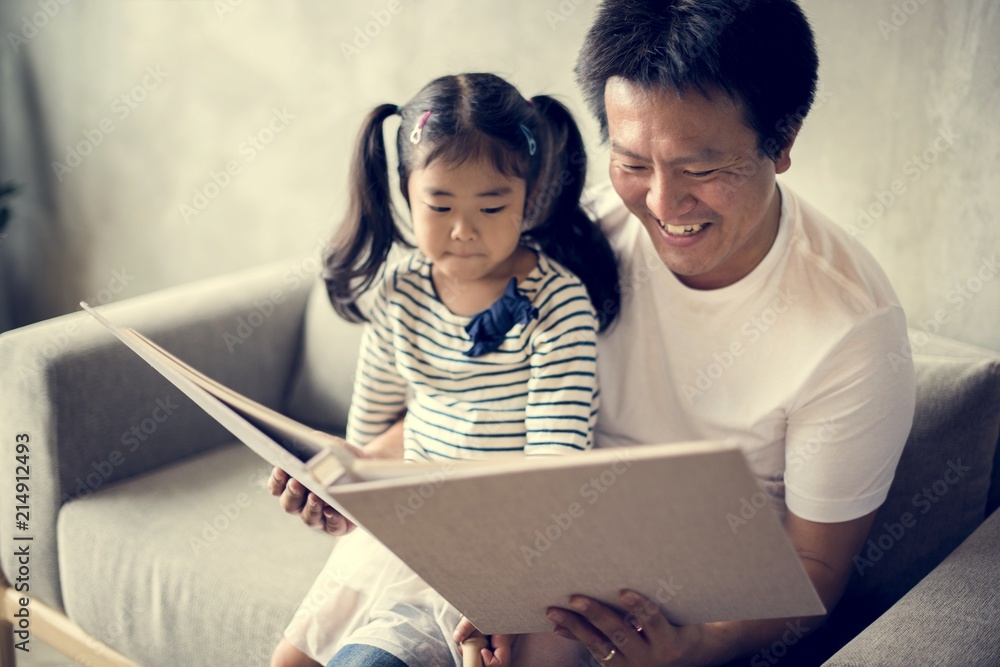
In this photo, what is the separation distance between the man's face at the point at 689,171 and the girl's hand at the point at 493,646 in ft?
1.80

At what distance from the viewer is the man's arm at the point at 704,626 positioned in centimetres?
99

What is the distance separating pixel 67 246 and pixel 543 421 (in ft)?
8.44

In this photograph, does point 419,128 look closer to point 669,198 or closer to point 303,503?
point 669,198

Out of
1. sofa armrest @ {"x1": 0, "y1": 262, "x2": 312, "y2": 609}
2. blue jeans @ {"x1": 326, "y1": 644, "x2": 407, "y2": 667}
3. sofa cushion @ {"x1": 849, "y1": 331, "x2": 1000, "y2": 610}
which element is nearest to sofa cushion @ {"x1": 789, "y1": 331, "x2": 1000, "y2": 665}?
sofa cushion @ {"x1": 849, "y1": 331, "x2": 1000, "y2": 610}

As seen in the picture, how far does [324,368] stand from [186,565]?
59 centimetres

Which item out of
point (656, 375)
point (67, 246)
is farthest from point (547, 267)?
point (67, 246)

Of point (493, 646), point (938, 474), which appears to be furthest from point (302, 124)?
point (938, 474)

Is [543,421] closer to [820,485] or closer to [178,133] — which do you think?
[820,485]

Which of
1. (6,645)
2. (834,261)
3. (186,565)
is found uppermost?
(834,261)

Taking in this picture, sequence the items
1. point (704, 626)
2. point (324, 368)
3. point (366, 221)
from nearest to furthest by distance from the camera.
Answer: point (704, 626), point (366, 221), point (324, 368)

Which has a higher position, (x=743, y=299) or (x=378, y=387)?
(x=743, y=299)

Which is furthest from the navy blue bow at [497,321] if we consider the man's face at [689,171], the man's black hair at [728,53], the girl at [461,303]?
the man's black hair at [728,53]

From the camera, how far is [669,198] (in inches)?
45.1

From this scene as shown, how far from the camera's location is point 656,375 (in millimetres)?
1374
